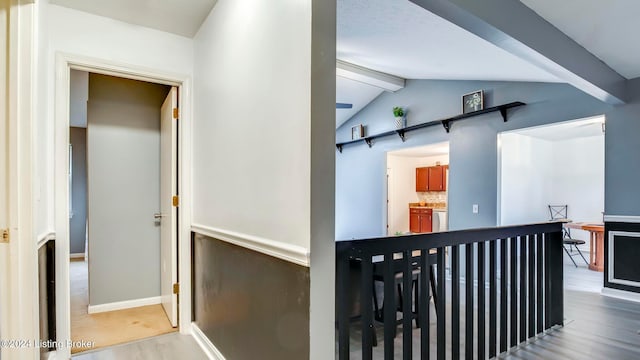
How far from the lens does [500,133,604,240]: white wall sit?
5641mm

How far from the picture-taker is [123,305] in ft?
11.4

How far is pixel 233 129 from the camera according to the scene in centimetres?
208

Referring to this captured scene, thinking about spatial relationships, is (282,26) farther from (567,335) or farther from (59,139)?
(567,335)

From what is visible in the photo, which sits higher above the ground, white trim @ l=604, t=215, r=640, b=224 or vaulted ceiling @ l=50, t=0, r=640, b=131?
vaulted ceiling @ l=50, t=0, r=640, b=131

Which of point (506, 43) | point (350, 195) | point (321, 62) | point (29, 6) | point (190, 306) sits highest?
point (506, 43)

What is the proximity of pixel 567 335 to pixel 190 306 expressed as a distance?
10.3 feet

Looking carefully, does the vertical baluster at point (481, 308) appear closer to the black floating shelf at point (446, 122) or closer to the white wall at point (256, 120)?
the white wall at point (256, 120)

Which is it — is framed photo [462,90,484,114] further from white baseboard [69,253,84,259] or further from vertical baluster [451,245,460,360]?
white baseboard [69,253,84,259]

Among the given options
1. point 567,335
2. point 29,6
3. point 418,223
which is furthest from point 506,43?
point 418,223

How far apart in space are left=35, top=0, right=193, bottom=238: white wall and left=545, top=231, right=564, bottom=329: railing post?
344 centimetres

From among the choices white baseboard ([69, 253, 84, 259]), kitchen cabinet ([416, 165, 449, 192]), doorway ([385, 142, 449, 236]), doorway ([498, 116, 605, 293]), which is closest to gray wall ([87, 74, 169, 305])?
white baseboard ([69, 253, 84, 259])

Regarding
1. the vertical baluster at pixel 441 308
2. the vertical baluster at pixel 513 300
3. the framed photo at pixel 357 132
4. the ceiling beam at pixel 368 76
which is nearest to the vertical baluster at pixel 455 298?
the vertical baluster at pixel 441 308

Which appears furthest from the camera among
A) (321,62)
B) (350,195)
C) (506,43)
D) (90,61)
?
(350,195)

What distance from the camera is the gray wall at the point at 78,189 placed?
243 inches
